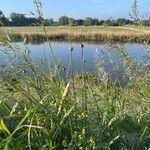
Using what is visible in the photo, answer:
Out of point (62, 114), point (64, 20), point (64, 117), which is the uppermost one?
point (64, 20)

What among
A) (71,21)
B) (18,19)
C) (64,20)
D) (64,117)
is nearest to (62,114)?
(64,117)

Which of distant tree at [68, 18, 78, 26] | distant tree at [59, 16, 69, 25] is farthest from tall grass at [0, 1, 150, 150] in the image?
distant tree at [59, 16, 69, 25]

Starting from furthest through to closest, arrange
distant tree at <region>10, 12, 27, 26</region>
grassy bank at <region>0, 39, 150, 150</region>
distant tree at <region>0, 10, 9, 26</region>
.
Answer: distant tree at <region>10, 12, 27, 26</region> < distant tree at <region>0, 10, 9, 26</region> < grassy bank at <region>0, 39, 150, 150</region>

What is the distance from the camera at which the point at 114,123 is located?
3.79 metres

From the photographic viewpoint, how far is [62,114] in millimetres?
3594

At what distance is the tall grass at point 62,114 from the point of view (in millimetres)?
3291

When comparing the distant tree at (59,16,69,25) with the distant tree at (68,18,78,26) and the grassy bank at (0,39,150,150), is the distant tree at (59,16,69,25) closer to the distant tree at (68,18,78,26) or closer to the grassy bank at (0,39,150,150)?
the distant tree at (68,18,78,26)

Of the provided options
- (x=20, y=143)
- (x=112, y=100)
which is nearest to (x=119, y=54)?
(x=112, y=100)

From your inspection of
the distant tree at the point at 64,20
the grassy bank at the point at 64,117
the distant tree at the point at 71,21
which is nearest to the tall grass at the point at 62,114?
the grassy bank at the point at 64,117

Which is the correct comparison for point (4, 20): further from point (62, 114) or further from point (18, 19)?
point (62, 114)

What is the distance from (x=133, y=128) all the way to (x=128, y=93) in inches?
34.3

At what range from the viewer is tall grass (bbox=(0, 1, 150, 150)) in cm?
329

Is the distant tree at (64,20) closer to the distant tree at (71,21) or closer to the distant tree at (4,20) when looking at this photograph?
the distant tree at (71,21)

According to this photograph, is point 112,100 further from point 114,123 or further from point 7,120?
point 7,120
